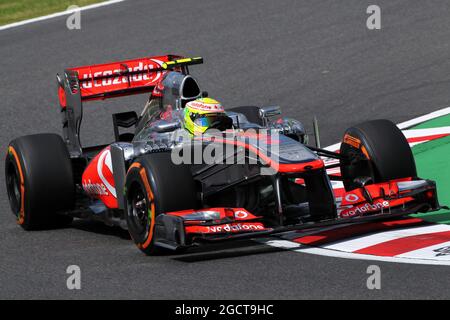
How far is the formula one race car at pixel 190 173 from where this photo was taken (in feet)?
28.7

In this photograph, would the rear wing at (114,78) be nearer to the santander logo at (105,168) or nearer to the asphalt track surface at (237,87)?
the santander logo at (105,168)

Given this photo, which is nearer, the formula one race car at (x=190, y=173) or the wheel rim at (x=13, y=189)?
the formula one race car at (x=190, y=173)

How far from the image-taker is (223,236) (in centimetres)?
849

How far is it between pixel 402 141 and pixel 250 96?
6077 mm

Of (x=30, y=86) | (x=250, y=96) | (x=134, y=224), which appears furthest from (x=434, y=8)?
(x=134, y=224)

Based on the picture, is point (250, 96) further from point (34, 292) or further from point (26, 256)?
point (34, 292)

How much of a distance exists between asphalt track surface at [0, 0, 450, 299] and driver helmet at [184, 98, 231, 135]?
117cm

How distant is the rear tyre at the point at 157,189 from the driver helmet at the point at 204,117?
69 cm

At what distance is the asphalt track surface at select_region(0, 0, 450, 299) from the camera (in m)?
7.89

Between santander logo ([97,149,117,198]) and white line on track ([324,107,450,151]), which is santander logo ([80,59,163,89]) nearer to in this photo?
santander logo ([97,149,117,198])
